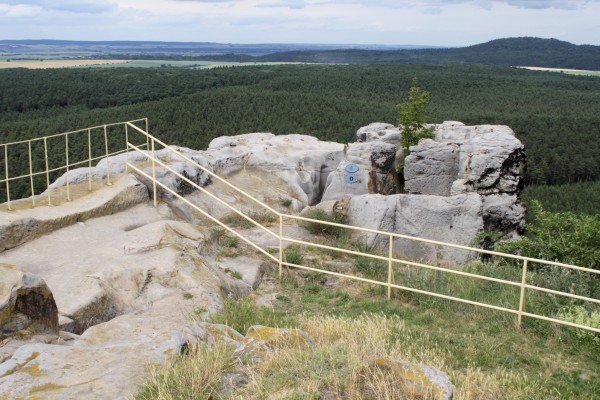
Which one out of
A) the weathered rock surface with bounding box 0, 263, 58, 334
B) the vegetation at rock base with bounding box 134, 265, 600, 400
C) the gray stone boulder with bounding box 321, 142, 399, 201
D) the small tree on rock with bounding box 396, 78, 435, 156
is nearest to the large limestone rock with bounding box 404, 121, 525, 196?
the gray stone boulder with bounding box 321, 142, 399, 201

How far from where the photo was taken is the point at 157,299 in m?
9.49

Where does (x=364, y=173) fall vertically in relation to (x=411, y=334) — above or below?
above

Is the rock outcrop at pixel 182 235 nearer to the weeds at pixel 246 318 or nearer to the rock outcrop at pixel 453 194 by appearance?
the rock outcrop at pixel 453 194

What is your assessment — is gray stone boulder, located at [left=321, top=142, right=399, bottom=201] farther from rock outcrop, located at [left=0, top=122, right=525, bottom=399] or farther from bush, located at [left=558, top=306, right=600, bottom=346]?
bush, located at [left=558, top=306, right=600, bottom=346]

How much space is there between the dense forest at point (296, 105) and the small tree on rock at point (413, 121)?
39.5 m

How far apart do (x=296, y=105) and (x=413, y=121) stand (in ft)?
183

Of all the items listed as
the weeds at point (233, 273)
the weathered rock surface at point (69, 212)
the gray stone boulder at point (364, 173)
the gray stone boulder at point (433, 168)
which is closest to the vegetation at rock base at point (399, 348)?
the weeds at point (233, 273)

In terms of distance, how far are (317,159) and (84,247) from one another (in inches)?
449

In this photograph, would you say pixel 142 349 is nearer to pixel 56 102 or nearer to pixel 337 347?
pixel 337 347

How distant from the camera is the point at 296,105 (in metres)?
78.9

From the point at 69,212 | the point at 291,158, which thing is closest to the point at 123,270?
the point at 69,212

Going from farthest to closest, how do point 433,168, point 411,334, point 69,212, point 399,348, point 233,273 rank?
point 433,168, point 69,212, point 233,273, point 411,334, point 399,348

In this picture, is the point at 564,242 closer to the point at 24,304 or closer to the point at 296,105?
the point at 24,304

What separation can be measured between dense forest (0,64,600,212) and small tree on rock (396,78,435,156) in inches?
1555
